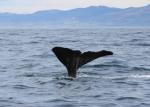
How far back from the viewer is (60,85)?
15727 mm

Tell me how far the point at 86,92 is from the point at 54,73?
538 cm

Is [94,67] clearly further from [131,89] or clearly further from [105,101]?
[105,101]

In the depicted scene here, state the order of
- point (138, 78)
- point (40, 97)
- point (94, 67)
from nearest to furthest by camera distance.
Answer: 1. point (40, 97)
2. point (138, 78)
3. point (94, 67)

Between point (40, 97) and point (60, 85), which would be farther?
point (60, 85)

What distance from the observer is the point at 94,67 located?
2295cm

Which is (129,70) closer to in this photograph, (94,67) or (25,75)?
(94,67)

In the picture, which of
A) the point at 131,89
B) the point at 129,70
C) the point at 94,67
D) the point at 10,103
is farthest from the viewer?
the point at 94,67

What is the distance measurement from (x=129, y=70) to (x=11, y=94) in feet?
25.8

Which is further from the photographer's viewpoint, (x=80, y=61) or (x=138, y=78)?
(x=138, y=78)

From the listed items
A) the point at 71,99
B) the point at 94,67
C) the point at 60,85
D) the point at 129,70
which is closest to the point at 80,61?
the point at 60,85

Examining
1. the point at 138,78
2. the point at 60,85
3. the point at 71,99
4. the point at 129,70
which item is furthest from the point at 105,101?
the point at 129,70

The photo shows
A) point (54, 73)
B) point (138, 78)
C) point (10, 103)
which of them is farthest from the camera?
point (54, 73)

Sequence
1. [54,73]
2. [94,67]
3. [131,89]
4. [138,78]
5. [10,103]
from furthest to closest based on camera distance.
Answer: [94,67], [54,73], [138,78], [131,89], [10,103]

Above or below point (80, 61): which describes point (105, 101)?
below
